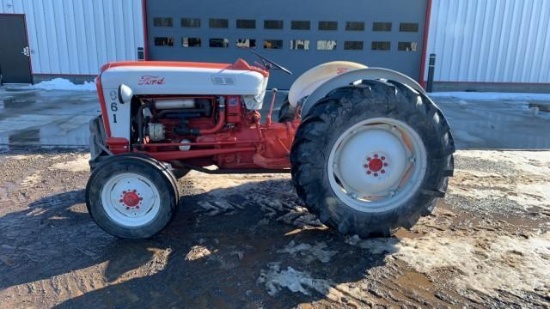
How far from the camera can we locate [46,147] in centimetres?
604

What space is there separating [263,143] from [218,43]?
8297 millimetres

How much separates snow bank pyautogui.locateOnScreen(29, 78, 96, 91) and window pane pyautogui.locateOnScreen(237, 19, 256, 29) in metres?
4.48

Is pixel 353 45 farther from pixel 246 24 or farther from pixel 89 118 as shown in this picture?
pixel 89 118

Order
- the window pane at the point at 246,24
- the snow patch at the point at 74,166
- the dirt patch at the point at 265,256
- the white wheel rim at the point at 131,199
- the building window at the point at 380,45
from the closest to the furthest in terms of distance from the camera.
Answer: the dirt patch at the point at 265,256
the white wheel rim at the point at 131,199
the snow patch at the point at 74,166
the window pane at the point at 246,24
the building window at the point at 380,45

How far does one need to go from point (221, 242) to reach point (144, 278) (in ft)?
2.28

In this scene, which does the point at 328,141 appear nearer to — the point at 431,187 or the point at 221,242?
the point at 431,187

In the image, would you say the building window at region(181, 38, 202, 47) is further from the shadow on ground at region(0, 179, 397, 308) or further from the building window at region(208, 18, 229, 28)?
the shadow on ground at region(0, 179, 397, 308)

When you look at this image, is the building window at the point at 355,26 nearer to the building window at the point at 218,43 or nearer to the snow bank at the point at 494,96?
the snow bank at the point at 494,96

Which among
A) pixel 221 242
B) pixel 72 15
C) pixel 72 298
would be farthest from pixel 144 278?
pixel 72 15

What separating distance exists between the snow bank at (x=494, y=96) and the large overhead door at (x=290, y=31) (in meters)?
1.40

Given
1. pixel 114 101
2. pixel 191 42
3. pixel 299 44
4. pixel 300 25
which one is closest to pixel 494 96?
pixel 299 44

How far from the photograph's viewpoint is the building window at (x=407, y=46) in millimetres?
11680

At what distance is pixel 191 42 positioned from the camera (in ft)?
37.9

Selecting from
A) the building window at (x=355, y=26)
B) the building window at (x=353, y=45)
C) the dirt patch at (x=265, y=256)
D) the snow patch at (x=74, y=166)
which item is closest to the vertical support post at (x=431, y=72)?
the building window at (x=353, y=45)
